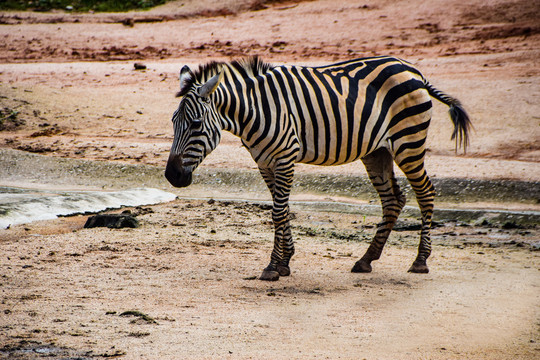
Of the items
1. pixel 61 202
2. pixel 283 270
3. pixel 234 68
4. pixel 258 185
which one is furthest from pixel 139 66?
pixel 283 270

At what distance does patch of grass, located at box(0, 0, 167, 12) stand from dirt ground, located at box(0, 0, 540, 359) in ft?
39.1

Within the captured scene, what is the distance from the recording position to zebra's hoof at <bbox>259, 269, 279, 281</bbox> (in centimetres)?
581

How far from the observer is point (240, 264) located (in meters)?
6.37

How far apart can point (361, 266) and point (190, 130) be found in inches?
82.8

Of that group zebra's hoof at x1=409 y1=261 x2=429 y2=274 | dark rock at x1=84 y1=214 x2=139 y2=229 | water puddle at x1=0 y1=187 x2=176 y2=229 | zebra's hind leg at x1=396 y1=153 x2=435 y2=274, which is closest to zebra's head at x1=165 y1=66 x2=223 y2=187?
zebra's hind leg at x1=396 y1=153 x2=435 y2=274

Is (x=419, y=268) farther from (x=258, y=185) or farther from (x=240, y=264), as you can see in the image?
(x=258, y=185)

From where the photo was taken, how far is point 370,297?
5.44m

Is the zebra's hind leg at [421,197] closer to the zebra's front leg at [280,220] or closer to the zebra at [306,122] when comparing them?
the zebra at [306,122]

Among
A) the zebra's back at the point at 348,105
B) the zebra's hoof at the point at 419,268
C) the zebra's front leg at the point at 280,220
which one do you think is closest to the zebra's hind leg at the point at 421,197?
the zebra's hoof at the point at 419,268

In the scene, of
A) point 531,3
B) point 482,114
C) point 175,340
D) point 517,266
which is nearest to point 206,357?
point 175,340

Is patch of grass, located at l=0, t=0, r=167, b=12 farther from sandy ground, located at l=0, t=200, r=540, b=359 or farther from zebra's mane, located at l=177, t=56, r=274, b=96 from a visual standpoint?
zebra's mane, located at l=177, t=56, r=274, b=96

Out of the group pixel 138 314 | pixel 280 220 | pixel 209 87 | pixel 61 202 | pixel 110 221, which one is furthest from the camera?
pixel 61 202

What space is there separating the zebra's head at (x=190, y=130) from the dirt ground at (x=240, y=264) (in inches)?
38.5

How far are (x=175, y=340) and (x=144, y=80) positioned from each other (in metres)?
13.8
